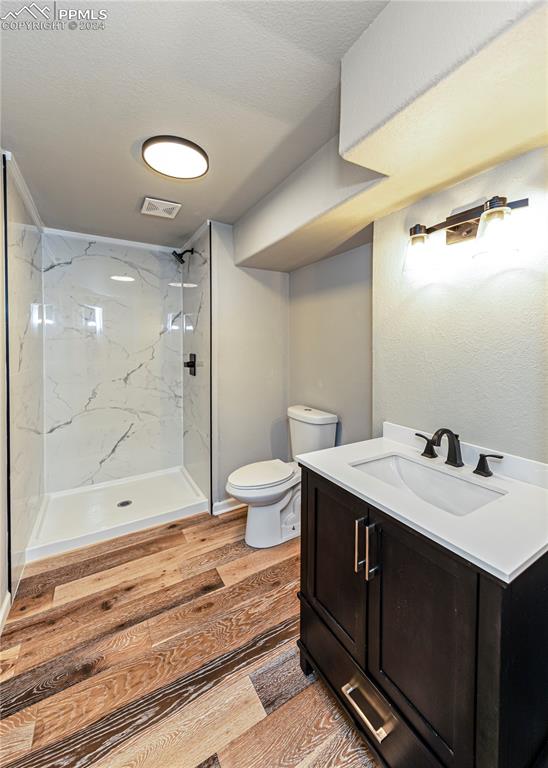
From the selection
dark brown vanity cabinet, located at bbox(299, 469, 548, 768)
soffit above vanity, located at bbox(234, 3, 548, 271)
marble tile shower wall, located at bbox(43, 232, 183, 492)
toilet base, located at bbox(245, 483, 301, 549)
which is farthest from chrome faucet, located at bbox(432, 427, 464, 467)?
marble tile shower wall, located at bbox(43, 232, 183, 492)

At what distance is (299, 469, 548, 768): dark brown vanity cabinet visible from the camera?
0.70 m

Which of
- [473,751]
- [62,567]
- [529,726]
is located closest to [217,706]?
[473,751]

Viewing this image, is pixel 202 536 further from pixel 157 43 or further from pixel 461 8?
pixel 461 8

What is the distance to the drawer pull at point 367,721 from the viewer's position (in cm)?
95

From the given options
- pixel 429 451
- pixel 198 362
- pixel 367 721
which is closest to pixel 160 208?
pixel 198 362

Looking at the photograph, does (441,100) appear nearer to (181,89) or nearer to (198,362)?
(181,89)

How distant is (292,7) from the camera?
943mm

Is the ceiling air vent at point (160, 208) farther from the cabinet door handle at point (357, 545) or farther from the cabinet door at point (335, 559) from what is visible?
the cabinet door handle at point (357, 545)

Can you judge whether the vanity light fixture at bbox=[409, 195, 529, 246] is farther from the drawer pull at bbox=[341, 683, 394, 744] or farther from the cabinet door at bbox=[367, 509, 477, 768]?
the drawer pull at bbox=[341, 683, 394, 744]

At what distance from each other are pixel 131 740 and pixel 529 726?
124cm

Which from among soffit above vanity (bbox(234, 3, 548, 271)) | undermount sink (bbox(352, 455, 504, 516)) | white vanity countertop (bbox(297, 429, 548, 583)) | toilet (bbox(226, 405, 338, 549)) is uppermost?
soffit above vanity (bbox(234, 3, 548, 271))

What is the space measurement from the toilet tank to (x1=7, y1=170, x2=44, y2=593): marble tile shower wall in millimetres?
1746

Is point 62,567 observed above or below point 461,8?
below

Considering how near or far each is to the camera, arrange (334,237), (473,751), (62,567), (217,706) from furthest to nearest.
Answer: (62,567)
(334,237)
(217,706)
(473,751)
